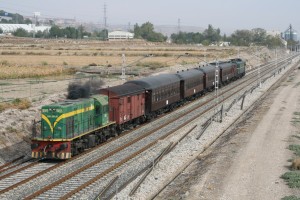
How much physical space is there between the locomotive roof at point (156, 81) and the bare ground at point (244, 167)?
7.62 meters

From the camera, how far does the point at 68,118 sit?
2562cm

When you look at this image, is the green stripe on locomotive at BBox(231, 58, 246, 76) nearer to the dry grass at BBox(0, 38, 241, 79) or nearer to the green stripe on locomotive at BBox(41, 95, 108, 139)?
the dry grass at BBox(0, 38, 241, 79)

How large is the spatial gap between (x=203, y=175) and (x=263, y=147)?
7.65m

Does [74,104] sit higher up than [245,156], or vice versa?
[74,104]

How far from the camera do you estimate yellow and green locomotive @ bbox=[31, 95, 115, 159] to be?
A: 25172 mm

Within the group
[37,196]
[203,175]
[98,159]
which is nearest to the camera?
[37,196]

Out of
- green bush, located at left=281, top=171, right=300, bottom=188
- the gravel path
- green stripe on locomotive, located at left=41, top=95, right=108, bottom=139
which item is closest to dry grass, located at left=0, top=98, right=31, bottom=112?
green stripe on locomotive, located at left=41, top=95, right=108, bottom=139

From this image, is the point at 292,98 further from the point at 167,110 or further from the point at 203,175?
the point at 203,175

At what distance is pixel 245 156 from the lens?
25703 millimetres

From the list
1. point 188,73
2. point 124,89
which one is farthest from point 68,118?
point 188,73

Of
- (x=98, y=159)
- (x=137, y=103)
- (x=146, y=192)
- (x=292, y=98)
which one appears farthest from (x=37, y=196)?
(x=292, y=98)

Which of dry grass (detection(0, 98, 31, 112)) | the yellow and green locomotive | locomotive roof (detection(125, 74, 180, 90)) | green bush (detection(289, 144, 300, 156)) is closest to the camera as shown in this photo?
the yellow and green locomotive

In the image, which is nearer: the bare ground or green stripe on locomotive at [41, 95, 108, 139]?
the bare ground

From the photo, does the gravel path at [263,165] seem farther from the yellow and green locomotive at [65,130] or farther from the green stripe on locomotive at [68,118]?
the green stripe on locomotive at [68,118]
